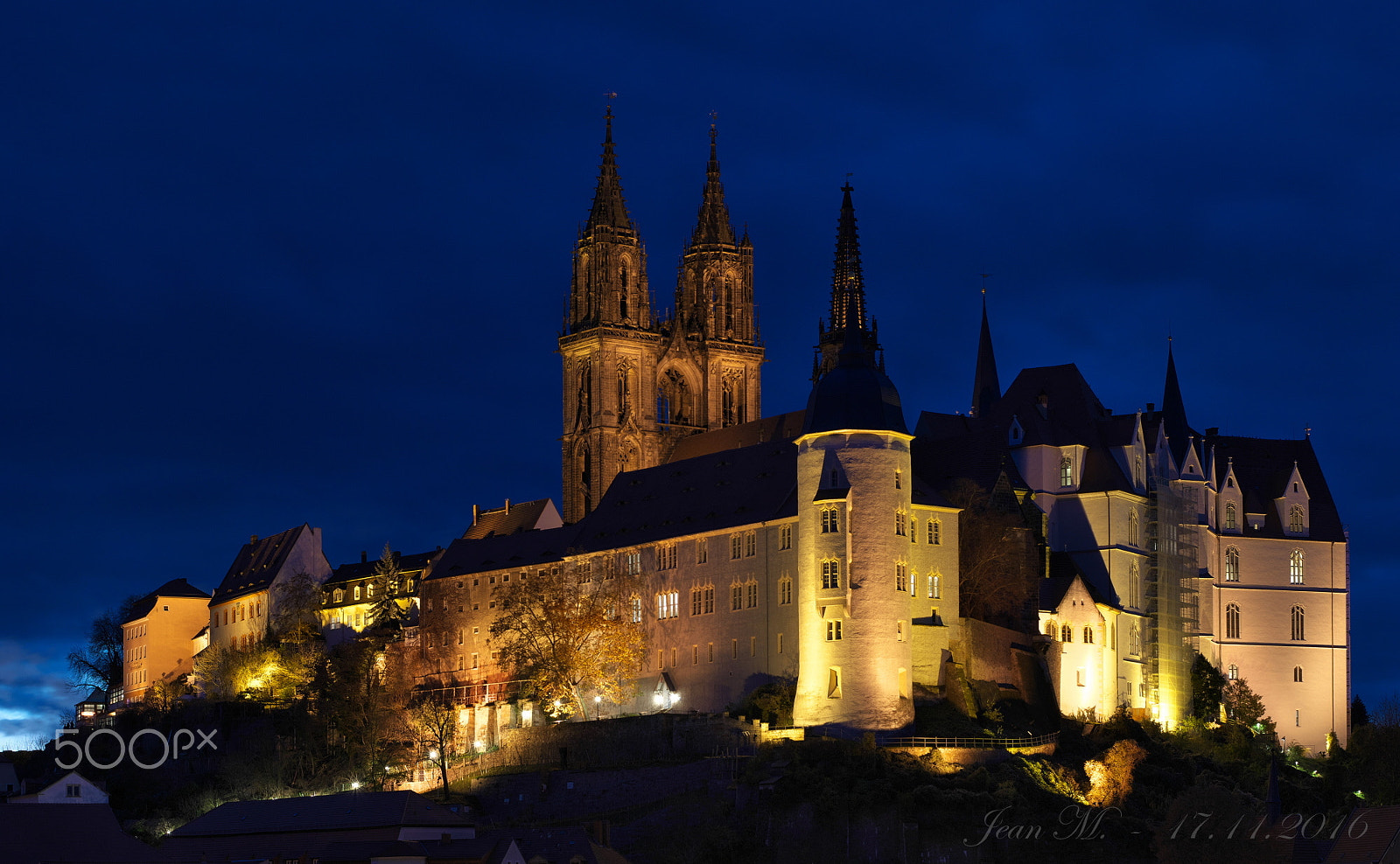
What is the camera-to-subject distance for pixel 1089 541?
111 metres

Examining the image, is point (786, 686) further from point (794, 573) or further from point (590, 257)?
point (590, 257)

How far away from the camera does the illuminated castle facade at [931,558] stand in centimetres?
9875

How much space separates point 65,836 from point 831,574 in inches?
1235

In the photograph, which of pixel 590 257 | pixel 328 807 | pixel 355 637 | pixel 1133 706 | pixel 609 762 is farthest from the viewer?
pixel 590 257

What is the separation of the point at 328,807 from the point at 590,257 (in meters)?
57.9

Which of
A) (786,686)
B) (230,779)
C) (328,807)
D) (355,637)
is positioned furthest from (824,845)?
(355,637)

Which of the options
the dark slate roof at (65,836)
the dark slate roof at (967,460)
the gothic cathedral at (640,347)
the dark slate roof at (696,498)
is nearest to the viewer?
the dark slate roof at (65,836)

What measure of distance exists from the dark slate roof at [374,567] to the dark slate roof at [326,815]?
45507 mm

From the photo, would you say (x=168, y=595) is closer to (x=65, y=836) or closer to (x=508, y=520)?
(x=508, y=520)

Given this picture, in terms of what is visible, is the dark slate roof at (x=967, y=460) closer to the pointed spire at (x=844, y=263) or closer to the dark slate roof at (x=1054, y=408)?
the dark slate roof at (x=1054, y=408)

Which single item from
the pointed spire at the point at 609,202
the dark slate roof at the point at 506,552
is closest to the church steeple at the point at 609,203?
the pointed spire at the point at 609,202

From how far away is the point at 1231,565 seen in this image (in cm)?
12050

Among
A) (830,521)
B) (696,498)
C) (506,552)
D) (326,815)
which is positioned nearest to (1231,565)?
(696,498)

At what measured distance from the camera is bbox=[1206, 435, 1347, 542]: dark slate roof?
12244 cm
